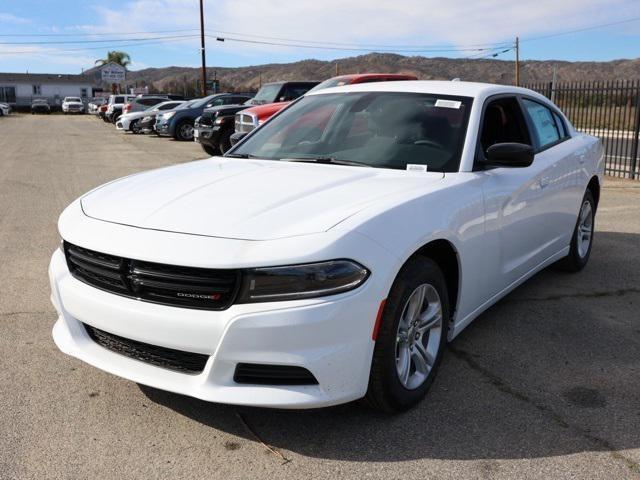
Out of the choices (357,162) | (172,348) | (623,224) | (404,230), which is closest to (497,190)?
(357,162)

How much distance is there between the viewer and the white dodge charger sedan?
2525mm

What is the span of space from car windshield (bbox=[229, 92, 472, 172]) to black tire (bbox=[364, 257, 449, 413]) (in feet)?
2.92

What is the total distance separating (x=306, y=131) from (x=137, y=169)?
9495 mm

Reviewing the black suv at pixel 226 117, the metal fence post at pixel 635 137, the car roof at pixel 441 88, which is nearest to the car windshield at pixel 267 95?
the black suv at pixel 226 117

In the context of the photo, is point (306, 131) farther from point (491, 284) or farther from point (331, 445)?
point (331, 445)

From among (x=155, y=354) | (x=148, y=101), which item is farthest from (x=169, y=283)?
(x=148, y=101)

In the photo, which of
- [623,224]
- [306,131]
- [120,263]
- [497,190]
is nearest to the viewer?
[120,263]

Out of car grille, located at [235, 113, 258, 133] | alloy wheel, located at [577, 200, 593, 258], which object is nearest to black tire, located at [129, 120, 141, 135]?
car grille, located at [235, 113, 258, 133]

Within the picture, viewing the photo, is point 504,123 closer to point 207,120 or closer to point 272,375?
point 272,375

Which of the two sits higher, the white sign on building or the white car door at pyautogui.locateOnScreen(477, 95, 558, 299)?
the white sign on building

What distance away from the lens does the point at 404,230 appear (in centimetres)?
284

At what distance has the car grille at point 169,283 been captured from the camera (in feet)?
8.38

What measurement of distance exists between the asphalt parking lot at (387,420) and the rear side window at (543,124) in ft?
4.33

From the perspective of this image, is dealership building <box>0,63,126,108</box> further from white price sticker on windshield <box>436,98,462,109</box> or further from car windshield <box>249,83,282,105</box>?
white price sticker on windshield <box>436,98,462,109</box>
